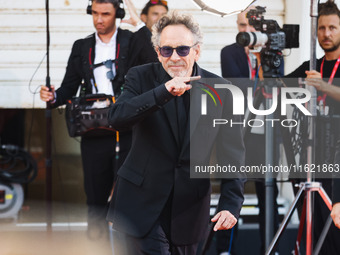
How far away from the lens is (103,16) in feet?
16.4

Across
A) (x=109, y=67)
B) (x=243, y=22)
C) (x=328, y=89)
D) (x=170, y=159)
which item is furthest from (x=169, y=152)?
(x=243, y=22)

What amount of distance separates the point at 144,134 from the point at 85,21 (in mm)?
3733

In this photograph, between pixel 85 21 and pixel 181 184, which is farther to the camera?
pixel 85 21

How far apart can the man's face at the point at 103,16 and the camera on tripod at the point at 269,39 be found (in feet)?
3.27

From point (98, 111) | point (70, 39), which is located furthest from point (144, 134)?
point (70, 39)

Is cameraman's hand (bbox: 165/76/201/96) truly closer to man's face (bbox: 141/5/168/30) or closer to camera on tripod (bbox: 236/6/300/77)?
camera on tripod (bbox: 236/6/300/77)

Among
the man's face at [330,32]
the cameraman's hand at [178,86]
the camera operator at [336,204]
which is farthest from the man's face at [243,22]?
the cameraman's hand at [178,86]

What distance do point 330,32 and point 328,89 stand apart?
569 mm

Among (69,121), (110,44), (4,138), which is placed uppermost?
(110,44)

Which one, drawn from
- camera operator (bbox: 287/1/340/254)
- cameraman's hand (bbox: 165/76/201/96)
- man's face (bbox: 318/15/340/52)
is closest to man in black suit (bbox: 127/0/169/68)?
camera operator (bbox: 287/1/340/254)

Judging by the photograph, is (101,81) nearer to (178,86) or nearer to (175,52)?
(175,52)

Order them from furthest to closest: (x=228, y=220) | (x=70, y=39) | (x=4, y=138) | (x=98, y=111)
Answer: (x=4, y=138), (x=70, y=39), (x=98, y=111), (x=228, y=220)

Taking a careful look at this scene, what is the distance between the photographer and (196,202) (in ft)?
11.1

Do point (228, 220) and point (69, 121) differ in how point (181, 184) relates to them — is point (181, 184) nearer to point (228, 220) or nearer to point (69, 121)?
point (228, 220)
